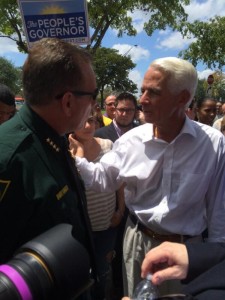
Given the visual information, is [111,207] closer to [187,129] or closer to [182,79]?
[187,129]

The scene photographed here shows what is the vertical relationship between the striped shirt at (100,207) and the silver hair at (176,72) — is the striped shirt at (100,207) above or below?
below

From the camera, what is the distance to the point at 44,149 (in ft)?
5.21

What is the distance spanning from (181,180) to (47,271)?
1.41 meters

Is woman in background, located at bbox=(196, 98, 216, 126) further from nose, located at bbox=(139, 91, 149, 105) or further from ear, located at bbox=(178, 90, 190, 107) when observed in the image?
nose, located at bbox=(139, 91, 149, 105)

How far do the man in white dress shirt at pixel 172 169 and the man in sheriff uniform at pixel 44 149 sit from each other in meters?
0.66

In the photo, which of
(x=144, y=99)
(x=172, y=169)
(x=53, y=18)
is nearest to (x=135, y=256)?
(x=172, y=169)

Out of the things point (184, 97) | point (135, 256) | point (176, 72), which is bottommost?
point (135, 256)

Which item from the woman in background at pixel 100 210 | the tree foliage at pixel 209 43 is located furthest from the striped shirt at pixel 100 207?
the tree foliage at pixel 209 43

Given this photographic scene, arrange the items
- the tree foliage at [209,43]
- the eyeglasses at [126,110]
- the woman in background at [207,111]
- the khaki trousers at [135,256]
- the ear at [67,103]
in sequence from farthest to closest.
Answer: the tree foliage at [209,43] < the woman in background at [207,111] < the eyeglasses at [126,110] < the khaki trousers at [135,256] < the ear at [67,103]

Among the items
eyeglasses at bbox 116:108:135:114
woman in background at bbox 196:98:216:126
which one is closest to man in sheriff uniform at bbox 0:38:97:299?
eyeglasses at bbox 116:108:135:114

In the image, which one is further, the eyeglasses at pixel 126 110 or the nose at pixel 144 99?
the eyeglasses at pixel 126 110

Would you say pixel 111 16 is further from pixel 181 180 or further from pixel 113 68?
pixel 113 68

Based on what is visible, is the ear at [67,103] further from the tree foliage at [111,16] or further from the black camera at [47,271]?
the tree foliage at [111,16]

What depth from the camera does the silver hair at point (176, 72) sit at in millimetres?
2275
